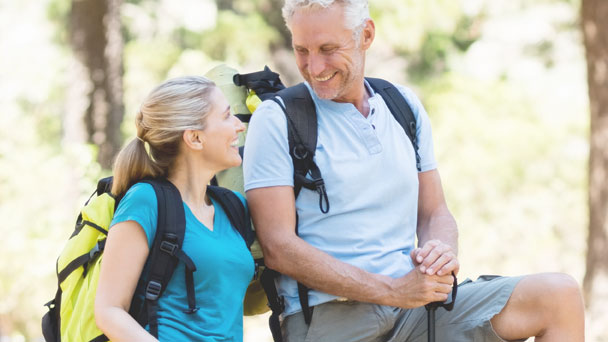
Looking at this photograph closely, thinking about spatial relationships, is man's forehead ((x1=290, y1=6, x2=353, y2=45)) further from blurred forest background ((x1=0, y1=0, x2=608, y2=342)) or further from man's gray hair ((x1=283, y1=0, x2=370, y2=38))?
blurred forest background ((x1=0, y1=0, x2=608, y2=342))

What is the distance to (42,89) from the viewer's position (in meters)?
12.6

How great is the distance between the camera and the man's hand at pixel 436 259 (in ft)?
8.71

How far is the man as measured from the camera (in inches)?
105

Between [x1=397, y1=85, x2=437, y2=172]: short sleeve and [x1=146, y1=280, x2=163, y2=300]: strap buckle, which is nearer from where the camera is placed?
[x1=146, y1=280, x2=163, y2=300]: strap buckle

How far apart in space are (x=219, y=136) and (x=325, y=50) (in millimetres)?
535

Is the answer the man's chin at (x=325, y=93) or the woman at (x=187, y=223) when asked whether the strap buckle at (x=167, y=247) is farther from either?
the man's chin at (x=325, y=93)

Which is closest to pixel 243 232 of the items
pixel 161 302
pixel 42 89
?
pixel 161 302

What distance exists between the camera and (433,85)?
13117 mm

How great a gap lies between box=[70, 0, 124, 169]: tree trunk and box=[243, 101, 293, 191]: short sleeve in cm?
478

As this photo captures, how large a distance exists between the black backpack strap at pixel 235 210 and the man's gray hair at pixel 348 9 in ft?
2.12

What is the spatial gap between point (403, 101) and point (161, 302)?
1.24 meters

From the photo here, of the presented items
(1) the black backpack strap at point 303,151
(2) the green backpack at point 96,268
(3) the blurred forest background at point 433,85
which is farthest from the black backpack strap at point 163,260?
(3) the blurred forest background at point 433,85

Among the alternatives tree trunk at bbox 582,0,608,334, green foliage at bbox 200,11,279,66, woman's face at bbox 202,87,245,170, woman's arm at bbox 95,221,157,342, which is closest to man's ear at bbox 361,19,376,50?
woman's face at bbox 202,87,245,170

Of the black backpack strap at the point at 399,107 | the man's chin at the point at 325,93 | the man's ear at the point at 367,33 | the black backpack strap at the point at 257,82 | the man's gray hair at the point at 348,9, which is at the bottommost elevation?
the black backpack strap at the point at 399,107
